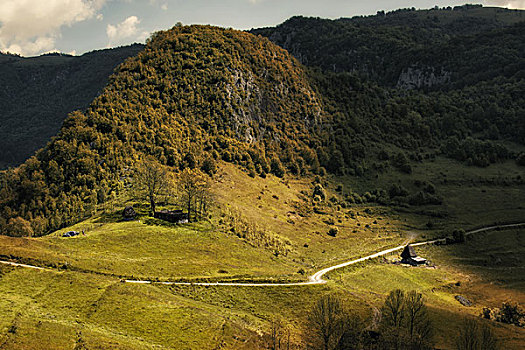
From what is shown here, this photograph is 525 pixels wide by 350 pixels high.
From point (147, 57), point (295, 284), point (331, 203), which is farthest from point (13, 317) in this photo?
point (147, 57)

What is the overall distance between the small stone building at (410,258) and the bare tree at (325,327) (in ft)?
177

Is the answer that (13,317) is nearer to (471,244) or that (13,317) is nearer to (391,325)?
(391,325)

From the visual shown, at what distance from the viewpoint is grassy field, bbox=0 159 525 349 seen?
5044cm

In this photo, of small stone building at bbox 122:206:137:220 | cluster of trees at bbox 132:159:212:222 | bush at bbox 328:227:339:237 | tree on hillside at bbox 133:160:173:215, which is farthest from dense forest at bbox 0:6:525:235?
bush at bbox 328:227:339:237

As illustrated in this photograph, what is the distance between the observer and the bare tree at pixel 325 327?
54.5 meters

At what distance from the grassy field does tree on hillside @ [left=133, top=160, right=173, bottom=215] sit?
12.1 m

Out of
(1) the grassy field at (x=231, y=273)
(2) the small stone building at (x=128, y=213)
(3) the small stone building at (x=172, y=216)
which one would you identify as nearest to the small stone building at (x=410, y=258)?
(1) the grassy field at (x=231, y=273)

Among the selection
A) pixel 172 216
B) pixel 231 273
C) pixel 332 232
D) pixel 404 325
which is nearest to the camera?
pixel 404 325

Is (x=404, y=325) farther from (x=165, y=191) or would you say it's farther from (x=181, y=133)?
(x=181, y=133)

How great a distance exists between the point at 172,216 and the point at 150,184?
10.9 meters

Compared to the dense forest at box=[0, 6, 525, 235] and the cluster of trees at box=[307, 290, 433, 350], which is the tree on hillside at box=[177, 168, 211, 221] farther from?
the cluster of trees at box=[307, 290, 433, 350]

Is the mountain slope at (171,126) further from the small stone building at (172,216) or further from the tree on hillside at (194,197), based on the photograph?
the tree on hillside at (194,197)

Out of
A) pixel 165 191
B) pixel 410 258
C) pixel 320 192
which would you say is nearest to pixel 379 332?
pixel 410 258

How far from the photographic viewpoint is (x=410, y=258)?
108 meters
